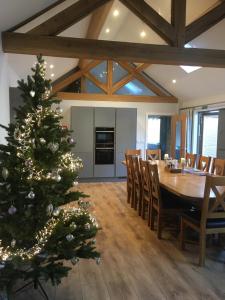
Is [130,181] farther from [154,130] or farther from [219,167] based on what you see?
[154,130]

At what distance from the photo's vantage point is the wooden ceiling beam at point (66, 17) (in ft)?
11.2

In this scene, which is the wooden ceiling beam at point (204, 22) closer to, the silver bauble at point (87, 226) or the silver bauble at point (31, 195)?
the silver bauble at point (87, 226)

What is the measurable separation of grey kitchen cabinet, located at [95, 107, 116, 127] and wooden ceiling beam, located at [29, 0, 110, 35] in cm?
359

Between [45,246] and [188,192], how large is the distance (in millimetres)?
1647

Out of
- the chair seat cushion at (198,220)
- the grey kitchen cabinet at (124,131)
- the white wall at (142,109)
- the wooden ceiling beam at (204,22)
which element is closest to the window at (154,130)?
the white wall at (142,109)

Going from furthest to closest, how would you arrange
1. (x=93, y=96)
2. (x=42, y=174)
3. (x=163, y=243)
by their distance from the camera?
(x=93, y=96) < (x=163, y=243) < (x=42, y=174)

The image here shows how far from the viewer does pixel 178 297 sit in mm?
2309

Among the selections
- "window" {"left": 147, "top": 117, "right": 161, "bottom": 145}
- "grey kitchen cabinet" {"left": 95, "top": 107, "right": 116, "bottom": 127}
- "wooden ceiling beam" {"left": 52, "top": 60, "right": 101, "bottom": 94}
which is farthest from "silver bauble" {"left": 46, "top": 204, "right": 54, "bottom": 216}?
"window" {"left": 147, "top": 117, "right": 161, "bottom": 145}

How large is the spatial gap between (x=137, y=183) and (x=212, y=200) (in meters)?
1.93

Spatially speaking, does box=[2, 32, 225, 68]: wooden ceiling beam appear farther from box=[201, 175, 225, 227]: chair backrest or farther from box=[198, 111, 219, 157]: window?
box=[198, 111, 219, 157]: window

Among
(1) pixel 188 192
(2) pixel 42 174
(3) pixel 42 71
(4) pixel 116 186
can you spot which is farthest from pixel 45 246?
(4) pixel 116 186

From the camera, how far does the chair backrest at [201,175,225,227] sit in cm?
269

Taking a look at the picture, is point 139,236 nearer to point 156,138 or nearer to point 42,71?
point 42,71

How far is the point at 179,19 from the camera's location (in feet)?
12.3
